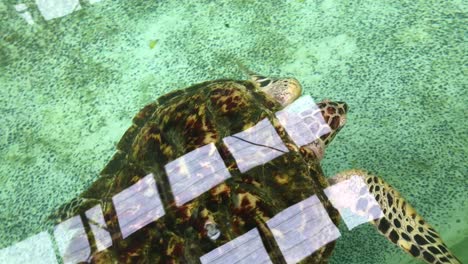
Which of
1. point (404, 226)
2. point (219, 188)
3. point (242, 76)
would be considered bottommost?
point (404, 226)

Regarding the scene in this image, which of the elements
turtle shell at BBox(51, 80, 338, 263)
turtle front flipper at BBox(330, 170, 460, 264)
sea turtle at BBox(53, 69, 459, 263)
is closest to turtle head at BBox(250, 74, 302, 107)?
sea turtle at BBox(53, 69, 459, 263)

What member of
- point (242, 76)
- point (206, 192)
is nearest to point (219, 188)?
point (206, 192)

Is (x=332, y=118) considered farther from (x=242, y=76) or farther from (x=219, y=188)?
(x=219, y=188)

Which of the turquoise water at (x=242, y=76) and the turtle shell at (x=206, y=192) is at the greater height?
the turtle shell at (x=206, y=192)

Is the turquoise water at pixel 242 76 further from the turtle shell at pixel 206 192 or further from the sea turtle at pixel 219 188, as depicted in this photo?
the turtle shell at pixel 206 192

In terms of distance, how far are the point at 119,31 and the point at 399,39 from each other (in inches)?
76.1

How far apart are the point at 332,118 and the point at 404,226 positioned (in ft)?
2.24

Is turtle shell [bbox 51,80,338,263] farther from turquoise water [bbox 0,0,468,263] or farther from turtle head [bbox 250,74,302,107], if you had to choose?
turquoise water [bbox 0,0,468,263]

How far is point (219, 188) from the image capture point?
202 cm

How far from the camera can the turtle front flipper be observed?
7.52 feet

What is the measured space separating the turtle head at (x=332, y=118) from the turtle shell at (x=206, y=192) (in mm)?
260

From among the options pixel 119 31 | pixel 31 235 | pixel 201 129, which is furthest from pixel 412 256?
pixel 119 31

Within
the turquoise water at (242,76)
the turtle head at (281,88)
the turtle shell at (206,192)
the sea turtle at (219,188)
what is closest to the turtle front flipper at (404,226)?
the sea turtle at (219,188)

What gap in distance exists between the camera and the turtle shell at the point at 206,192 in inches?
76.0
